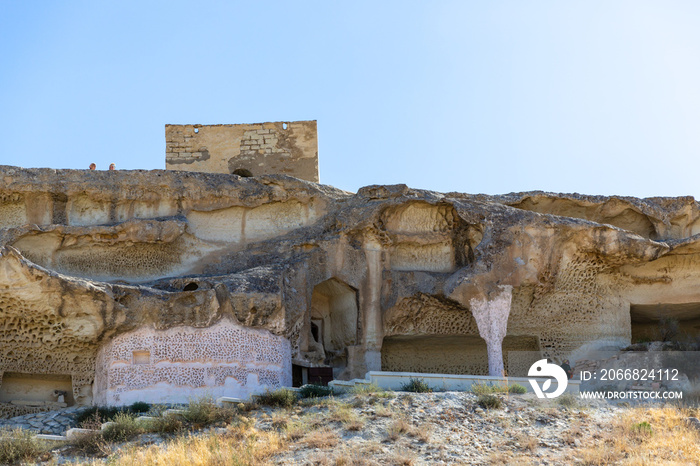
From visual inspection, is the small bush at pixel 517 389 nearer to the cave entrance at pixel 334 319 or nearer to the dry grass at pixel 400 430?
the dry grass at pixel 400 430

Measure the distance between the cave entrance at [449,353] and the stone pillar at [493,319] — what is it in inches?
62.1

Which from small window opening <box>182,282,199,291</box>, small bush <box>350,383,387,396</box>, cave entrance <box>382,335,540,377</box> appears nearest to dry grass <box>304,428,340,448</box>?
small bush <box>350,383,387,396</box>

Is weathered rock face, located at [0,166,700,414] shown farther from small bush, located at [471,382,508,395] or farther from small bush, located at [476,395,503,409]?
small bush, located at [476,395,503,409]

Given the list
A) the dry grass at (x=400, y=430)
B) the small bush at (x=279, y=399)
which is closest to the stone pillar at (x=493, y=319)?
the small bush at (x=279, y=399)

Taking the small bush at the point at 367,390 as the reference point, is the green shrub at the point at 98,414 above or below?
below

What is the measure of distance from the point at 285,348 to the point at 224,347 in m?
1.23

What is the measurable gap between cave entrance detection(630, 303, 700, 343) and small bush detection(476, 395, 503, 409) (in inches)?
283

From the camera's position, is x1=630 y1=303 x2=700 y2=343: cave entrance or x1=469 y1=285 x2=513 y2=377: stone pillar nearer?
x1=469 y1=285 x2=513 y2=377: stone pillar

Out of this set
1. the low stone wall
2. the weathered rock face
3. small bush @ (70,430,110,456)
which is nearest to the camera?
small bush @ (70,430,110,456)

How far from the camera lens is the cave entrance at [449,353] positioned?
2008cm

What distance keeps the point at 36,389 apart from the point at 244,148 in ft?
26.7

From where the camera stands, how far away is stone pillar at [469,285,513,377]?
719 inches

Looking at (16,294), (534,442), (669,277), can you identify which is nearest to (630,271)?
(669,277)

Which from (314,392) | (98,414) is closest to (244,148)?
(98,414)
